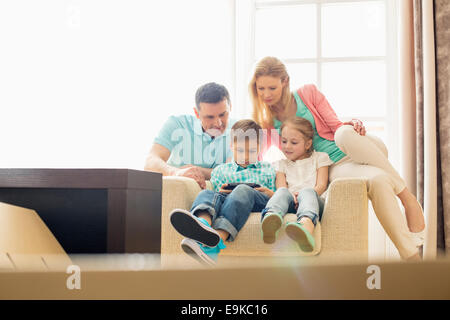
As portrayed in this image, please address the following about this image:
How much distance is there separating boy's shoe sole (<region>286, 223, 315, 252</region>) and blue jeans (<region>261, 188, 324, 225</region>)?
4.7 inches

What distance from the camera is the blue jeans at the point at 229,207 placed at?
169 cm

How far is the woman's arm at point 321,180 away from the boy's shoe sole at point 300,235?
521 millimetres

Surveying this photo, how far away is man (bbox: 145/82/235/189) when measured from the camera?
233cm

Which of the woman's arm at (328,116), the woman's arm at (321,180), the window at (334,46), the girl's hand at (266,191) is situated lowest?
the girl's hand at (266,191)

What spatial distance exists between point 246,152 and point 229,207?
17.0 inches

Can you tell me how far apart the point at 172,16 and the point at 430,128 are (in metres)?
1.75

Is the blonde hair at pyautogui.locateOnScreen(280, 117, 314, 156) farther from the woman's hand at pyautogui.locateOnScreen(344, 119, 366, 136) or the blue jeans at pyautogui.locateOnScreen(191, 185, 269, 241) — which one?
the blue jeans at pyautogui.locateOnScreen(191, 185, 269, 241)

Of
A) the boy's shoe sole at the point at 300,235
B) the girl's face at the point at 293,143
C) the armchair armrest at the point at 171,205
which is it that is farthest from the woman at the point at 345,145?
the armchair armrest at the point at 171,205

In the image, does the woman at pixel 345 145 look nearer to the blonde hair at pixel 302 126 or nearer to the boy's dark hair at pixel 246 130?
the blonde hair at pixel 302 126

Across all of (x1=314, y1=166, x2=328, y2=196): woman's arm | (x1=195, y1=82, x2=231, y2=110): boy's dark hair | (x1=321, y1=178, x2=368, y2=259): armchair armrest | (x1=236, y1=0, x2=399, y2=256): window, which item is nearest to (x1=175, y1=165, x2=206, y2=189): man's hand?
(x1=195, y1=82, x2=231, y2=110): boy's dark hair

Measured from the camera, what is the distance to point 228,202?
1749 millimetres

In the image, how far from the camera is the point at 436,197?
8.79ft

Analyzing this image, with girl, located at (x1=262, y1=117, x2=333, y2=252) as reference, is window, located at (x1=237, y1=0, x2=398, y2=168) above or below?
above
